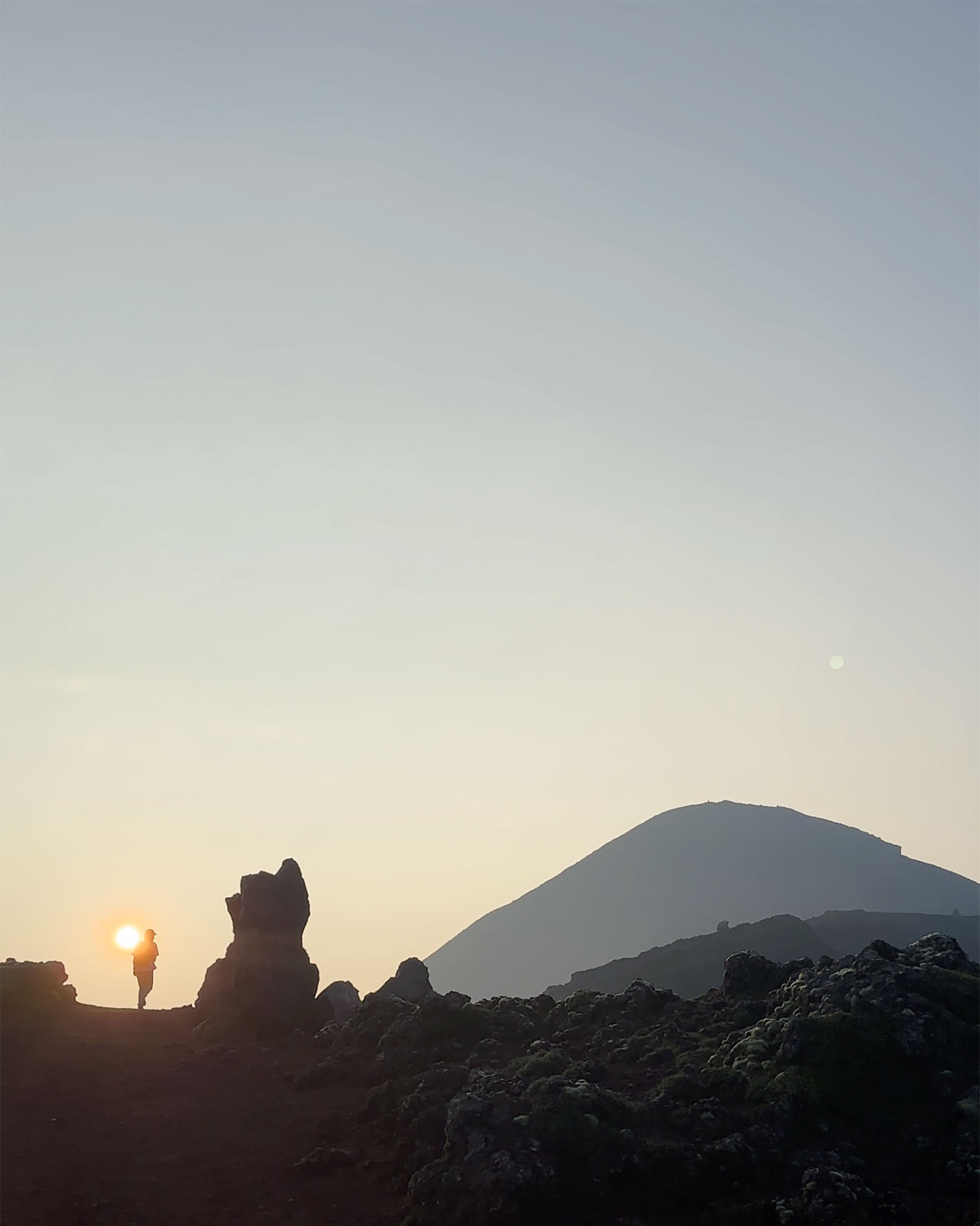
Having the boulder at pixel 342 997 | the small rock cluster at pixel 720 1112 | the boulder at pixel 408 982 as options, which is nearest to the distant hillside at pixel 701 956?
the boulder at pixel 342 997

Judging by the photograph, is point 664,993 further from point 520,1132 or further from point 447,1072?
point 520,1132

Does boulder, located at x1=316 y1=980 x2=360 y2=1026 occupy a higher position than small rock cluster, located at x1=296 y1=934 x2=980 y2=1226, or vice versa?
boulder, located at x1=316 y1=980 x2=360 y2=1026

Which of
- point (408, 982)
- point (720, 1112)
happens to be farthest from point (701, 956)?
point (720, 1112)

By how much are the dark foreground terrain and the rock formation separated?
4.62 m

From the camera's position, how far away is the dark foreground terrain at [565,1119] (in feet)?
80.5

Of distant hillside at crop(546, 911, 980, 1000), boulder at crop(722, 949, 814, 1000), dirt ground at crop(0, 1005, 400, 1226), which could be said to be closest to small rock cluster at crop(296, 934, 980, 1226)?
dirt ground at crop(0, 1005, 400, 1226)

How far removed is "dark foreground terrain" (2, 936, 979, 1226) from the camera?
24547 millimetres

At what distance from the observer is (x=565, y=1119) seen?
26297 mm

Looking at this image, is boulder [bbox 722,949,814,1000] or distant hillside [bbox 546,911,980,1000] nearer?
boulder [bbox 722,949,814,1000]

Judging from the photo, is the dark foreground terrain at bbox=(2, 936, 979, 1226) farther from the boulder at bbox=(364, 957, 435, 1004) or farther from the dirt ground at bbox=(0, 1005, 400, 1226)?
the boulder at bbox=(364, 957, 435, 1004)

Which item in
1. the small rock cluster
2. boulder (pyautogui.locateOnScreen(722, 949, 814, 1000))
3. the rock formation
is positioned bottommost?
the small rock cluster

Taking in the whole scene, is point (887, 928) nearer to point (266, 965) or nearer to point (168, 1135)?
point (266, 965)

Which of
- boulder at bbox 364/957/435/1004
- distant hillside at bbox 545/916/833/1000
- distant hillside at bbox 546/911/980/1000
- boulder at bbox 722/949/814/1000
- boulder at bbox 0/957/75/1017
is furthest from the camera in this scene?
distant hillside at bbox 545/916/833/1000

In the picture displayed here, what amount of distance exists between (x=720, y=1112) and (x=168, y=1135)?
15659 mm
